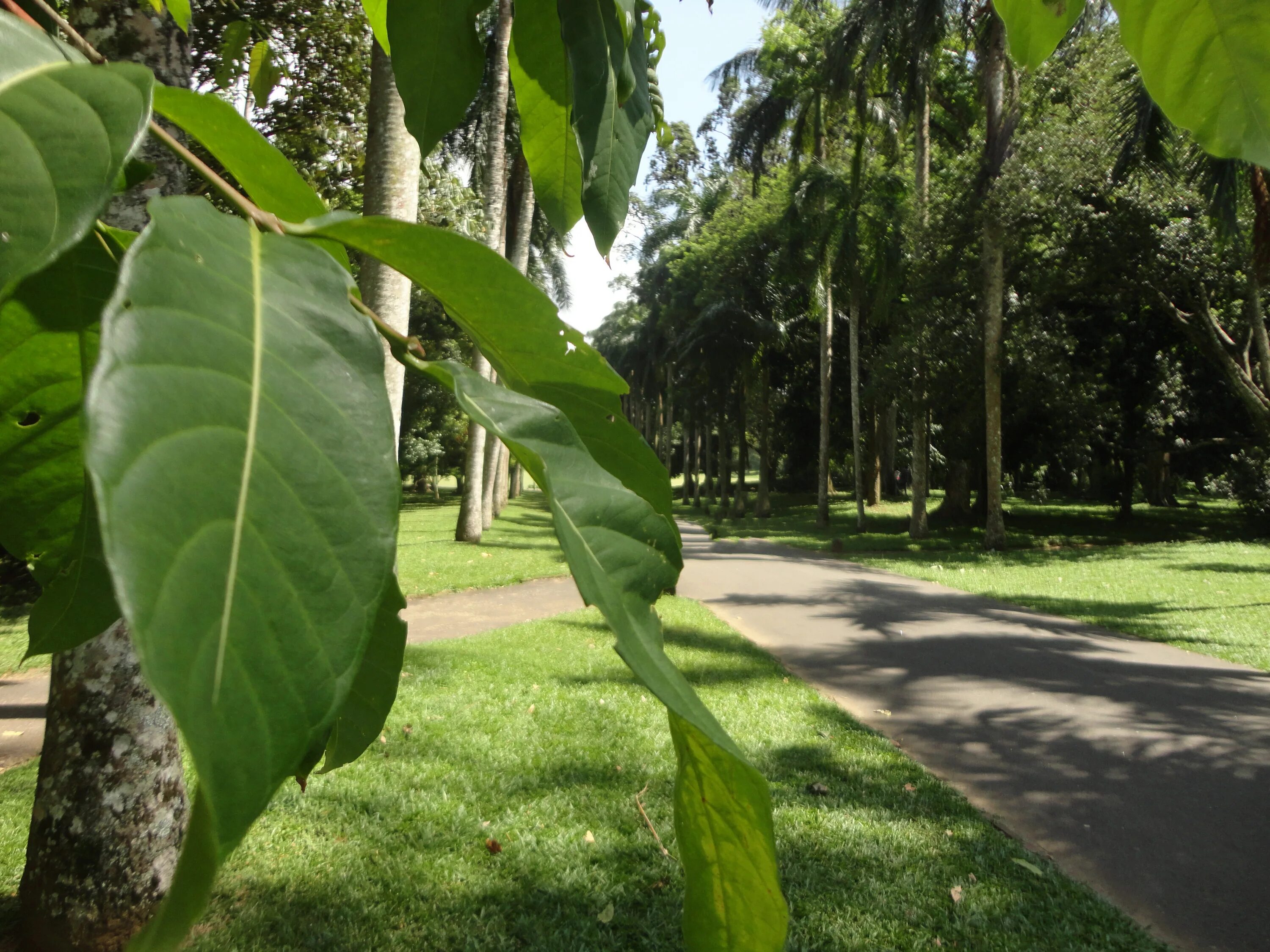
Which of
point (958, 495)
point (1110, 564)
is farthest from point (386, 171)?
point (958, 495)

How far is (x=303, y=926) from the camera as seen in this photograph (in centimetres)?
320

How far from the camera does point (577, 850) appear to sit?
3965 millimetres

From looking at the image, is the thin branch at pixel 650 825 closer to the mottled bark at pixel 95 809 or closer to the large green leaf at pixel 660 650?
the large green leaf at pixel 660 650

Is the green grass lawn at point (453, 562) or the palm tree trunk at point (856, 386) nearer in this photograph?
the green grass lawn at point (453, 562)

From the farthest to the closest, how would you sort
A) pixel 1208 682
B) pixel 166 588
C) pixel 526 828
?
pixel 1208 682
pixel 526 828
pixel 166 588

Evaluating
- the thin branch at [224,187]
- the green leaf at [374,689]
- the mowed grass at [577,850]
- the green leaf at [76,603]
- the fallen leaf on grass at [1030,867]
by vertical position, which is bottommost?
the fallen leaf on grass at [1030,867]

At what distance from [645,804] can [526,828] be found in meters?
0.62

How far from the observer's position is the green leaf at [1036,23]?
71cm

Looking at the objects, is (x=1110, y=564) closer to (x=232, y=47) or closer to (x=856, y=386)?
(x=856, y=386)

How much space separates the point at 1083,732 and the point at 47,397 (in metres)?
6.55

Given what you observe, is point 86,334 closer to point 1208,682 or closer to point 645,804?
point 645,804

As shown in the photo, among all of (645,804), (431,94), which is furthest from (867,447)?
(431,94)

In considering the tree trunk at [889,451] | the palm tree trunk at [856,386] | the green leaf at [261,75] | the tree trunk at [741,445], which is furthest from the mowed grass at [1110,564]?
the green leaf at [261,75]

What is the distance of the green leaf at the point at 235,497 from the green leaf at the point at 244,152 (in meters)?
0.22
